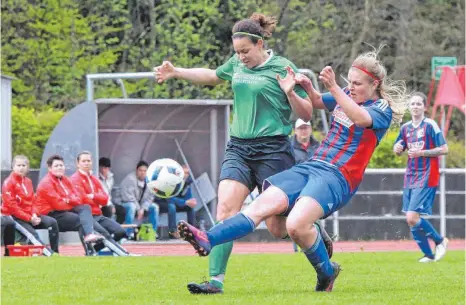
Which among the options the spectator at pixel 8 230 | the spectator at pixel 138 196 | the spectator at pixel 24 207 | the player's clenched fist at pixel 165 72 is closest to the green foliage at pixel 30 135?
the spectator at pixel 138 196

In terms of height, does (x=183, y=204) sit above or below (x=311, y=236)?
below

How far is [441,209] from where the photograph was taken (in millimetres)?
22094

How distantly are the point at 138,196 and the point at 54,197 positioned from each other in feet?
13.3

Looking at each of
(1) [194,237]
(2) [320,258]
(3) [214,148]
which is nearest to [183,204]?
(3) [214,148]

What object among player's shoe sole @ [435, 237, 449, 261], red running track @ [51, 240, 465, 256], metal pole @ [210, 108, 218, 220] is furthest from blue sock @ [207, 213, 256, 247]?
metal pole @ [210, 108, 218, 220]

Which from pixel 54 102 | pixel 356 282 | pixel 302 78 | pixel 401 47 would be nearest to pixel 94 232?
pixel 356 282

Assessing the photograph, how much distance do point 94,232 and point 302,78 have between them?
8188 millimetres

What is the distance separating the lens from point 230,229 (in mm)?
8602

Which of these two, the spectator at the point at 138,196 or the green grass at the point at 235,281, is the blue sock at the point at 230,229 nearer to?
the green grass at the point at 235,281

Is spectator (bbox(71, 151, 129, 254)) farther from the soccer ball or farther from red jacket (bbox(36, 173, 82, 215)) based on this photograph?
the soccer ball

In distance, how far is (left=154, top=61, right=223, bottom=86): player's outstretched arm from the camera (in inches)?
395

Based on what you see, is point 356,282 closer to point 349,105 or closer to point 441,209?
point 349,105

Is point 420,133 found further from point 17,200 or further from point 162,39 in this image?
point 162,39

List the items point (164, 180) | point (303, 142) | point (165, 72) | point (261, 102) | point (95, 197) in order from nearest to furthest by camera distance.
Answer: point (261, 102)
point (165, 72)
point (164, 180)
point (303, 142)
point (95, 197)
